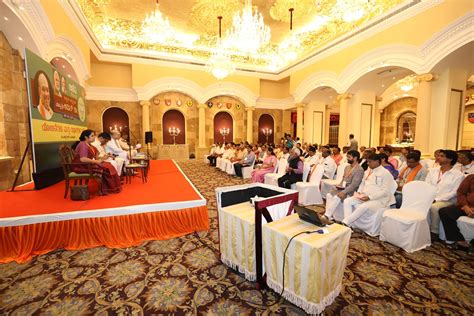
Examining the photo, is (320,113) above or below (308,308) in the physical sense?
above

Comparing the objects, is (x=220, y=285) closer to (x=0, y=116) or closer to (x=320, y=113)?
(x=0, y=116)

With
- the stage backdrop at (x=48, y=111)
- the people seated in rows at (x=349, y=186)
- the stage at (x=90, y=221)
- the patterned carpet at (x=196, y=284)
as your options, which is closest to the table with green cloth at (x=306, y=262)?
the patterned carpet at (x=196, y=284)

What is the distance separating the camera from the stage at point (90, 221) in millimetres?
2818

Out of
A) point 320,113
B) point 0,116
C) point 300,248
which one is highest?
point 320,113

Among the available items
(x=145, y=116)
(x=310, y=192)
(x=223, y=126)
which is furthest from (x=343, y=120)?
(x=145, y=116)

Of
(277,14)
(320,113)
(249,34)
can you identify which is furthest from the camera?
(320,113)

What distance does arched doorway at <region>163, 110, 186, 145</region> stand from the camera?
1350 centimetres

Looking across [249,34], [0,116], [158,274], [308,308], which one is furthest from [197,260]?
[249,34]

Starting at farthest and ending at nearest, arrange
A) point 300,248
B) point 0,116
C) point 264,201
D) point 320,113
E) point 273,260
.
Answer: point 320,113 < point 0,116 < point 264,201 < point 273,260 < point 300,248

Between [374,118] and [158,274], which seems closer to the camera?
[158,274]

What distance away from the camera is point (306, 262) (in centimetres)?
169

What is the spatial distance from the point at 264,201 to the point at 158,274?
4.64 feet

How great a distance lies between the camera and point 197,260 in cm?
265

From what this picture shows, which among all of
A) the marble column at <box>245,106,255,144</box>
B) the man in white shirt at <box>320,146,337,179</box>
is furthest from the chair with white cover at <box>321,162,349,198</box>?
the marble column at <box>245,106,255,144</box>
